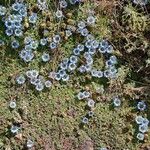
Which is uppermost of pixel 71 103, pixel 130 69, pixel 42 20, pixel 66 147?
pixel 42 20

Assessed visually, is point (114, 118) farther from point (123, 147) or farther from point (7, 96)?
point (7, 96)

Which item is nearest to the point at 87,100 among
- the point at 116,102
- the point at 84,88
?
the point at 84,88

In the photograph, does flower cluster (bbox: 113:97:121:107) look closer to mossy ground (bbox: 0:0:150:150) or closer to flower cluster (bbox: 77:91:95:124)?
mossy ground (bbox: 0:0:150:150)

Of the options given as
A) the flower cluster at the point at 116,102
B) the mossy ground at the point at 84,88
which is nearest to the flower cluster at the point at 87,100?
the mossy ground at the point at 84,88

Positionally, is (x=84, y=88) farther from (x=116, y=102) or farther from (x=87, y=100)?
(x=116, y=102)

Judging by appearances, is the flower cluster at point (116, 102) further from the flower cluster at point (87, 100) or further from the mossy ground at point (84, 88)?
the flower cluster at point (87, 100)

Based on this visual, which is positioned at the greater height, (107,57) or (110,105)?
(107,57)

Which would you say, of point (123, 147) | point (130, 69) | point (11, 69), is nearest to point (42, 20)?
point (11, 69)

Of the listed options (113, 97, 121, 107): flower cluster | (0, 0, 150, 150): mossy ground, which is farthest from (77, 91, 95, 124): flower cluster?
(113, 97, 121, 107): flower cluster
